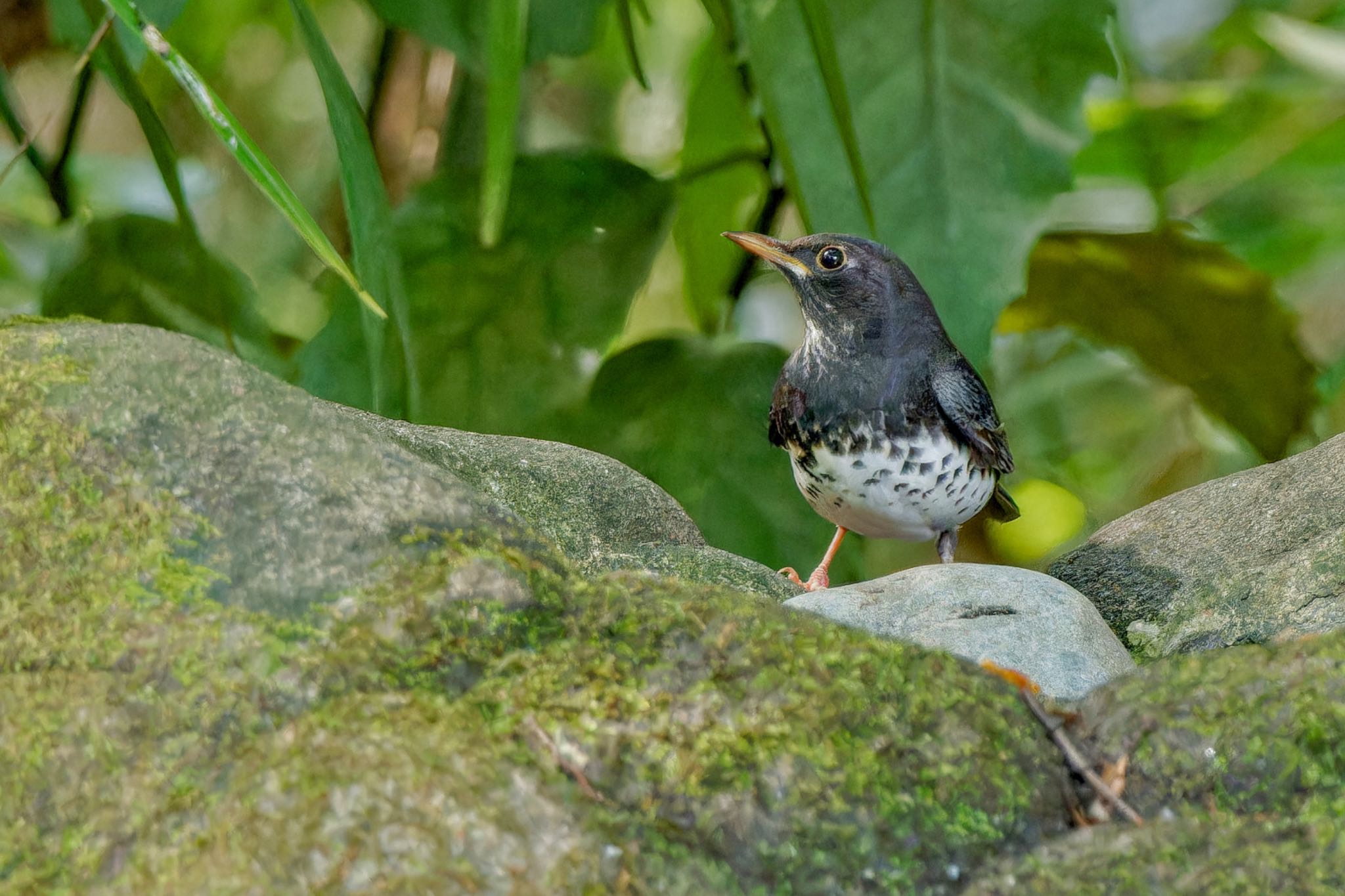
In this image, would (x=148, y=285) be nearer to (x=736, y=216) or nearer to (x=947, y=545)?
(x=736, y=216)

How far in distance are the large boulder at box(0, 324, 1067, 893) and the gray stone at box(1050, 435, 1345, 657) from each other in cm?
99

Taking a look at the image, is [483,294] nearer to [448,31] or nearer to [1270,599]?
[448,31]

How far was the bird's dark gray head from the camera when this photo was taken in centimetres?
284

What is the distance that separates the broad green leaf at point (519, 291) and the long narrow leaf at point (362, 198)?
0.48m

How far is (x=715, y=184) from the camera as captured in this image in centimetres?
341

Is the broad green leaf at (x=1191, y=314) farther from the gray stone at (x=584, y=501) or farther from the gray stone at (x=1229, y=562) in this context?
the gray stone at (x=584, y=501)

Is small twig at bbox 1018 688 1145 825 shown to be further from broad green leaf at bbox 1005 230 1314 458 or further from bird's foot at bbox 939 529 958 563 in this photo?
broad green leaf at bbox 1005 230 1314 458

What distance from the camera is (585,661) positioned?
1.23m

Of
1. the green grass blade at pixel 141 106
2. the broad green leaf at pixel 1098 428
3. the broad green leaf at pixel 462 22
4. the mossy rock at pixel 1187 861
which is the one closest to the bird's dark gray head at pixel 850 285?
the broad green leaf at pixel 462 22

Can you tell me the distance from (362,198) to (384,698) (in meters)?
1.42

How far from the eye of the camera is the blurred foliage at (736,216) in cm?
248

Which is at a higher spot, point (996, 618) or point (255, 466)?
point (255, 466)

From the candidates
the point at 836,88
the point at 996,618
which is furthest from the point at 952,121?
the point at 996,618

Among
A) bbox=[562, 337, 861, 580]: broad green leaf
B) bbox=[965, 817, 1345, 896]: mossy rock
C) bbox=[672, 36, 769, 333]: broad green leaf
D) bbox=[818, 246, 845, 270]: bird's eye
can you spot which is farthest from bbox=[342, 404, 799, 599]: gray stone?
bbox=[672, 36, 769, 333]: broad green leaf
